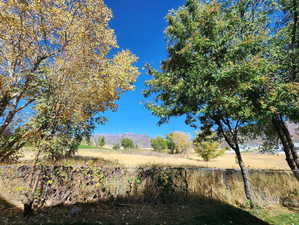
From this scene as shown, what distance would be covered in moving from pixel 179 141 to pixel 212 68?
41.7 meters

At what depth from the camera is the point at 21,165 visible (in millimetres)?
5094

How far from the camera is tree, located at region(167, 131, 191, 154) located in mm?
43531

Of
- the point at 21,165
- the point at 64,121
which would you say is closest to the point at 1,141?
the point at 21,165

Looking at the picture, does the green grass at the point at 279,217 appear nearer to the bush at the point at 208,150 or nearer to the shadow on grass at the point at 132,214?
the shadow on grass at the point at 132,214

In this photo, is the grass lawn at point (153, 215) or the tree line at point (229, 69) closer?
the grass lawn at point (153, 215)

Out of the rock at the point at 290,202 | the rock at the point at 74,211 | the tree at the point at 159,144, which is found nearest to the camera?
the rock at the point at 74,211

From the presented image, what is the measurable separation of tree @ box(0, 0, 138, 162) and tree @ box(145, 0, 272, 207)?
2.21m

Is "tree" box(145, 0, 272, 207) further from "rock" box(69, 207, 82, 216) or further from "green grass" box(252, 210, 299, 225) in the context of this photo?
"rock" box(69, 207, 82, 216)

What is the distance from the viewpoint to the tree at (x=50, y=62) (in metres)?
4.20

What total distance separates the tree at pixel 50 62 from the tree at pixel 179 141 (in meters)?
40.5

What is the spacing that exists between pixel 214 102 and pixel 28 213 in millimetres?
5401

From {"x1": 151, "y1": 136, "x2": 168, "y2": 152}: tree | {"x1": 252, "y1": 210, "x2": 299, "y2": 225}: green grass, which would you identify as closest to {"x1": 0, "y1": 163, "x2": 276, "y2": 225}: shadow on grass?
{"x1": 252, "y1": 210, "x2": 299, "y2": 225}: green grass

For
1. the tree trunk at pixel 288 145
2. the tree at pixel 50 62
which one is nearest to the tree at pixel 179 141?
the tree trunk at pixel 288 145

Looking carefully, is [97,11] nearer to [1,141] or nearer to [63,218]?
[1,141]
